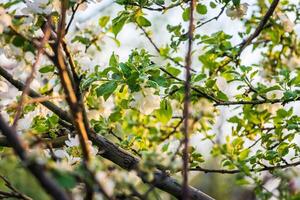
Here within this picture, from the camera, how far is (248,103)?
5.35ft

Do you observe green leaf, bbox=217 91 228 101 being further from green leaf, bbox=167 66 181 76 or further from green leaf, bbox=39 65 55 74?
green leaf, bbox=39 65 55 74

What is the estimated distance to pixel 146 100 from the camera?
141 centimetres

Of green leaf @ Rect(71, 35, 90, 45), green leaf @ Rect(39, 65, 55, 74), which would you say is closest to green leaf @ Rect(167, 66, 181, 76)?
green leaf @ Rect(71, 35, 90, 45)

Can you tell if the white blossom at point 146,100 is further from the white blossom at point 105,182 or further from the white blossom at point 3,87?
the white blossom at point 105,182

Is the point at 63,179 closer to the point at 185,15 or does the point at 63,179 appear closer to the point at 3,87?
the point at 3,87

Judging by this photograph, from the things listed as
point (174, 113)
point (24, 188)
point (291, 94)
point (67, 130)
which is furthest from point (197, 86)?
point (24, 188)

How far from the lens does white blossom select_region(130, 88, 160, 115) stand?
1.39 meters

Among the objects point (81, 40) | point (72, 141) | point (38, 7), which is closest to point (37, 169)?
point (38, 7)

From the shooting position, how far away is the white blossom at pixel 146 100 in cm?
139

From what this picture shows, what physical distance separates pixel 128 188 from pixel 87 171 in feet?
0.17

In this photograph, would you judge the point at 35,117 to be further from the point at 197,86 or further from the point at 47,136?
the point at 197,86

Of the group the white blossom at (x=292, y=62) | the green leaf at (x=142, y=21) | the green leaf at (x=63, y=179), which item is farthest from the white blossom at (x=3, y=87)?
the white blossom at (x=292, y=62)

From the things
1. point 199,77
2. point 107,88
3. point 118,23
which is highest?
point 118,23

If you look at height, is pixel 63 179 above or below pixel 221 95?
Result: below
